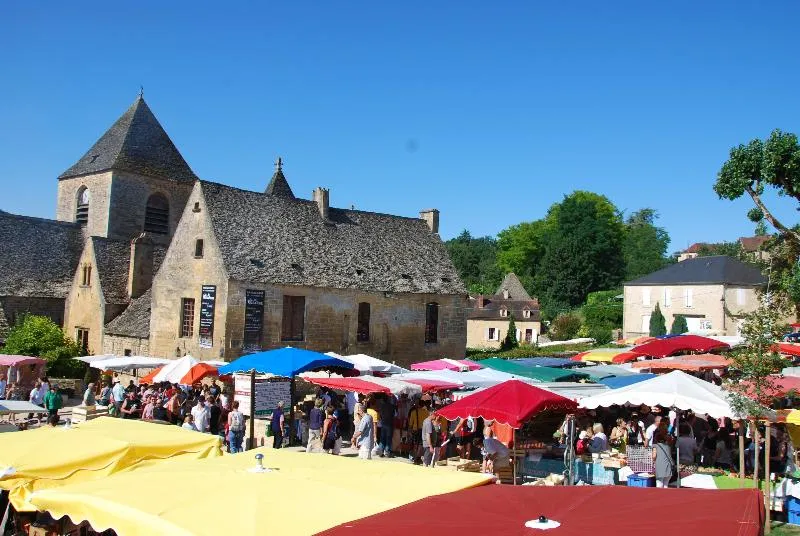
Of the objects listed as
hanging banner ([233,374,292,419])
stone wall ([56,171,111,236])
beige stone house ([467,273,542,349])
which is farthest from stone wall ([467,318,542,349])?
hanging banner ([233,374,292,419])

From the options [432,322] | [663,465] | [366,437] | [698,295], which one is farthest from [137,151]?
[698,295]

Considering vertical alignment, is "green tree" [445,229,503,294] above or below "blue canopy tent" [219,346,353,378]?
above

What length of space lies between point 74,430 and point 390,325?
21477mm

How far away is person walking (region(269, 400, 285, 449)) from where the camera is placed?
1778 centimetres

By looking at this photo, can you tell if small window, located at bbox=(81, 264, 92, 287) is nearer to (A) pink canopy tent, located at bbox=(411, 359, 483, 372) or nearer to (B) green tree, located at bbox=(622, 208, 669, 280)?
(A) pink canopy tent, located at bbox=(411, 359, 483, 372)

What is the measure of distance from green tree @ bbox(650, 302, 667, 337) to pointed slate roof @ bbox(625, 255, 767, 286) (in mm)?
2651

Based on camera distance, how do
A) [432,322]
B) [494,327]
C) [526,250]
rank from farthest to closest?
[526,250]
[494,327]
[432,322]

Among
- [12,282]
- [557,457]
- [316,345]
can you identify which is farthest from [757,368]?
[12,282]

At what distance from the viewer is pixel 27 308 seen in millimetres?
32781

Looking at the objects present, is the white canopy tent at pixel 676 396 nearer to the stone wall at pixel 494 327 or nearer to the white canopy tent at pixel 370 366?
the white canopy tent at pixel 370 366

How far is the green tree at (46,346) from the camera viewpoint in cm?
2795

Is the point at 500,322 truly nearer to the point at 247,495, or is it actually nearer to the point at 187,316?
the point at 187,316

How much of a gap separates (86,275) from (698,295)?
126 feet

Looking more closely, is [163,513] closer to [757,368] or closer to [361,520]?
[361,520]
